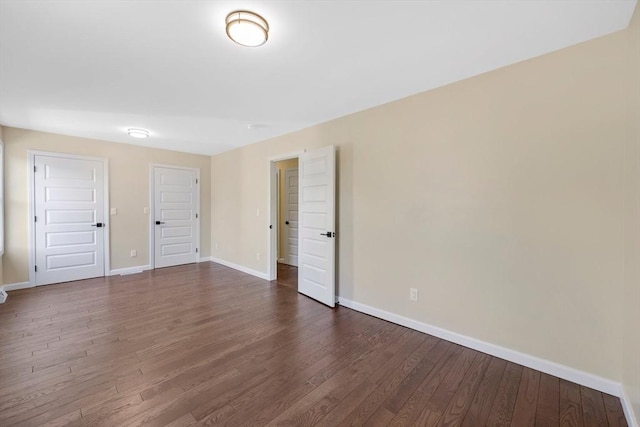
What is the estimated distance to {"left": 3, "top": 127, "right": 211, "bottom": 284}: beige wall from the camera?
399cm

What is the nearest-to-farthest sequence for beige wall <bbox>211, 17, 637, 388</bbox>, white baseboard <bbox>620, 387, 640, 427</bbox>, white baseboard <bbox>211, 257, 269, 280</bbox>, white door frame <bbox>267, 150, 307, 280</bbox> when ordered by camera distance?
white baseboard <bbox>620, 387, 640, 427</bbox> → beige wall <bbox>211, 17, 637, 388</bbox> → white door frame <bbox>267, 150, 307, 280</bbox> → white baseboard <bbox>211, 257, 269, 280</bbox>

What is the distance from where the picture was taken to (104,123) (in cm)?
378

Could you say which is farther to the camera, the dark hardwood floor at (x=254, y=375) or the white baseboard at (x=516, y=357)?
the white baseboard at (x=516, y=357)

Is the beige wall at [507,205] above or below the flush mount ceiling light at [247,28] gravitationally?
below

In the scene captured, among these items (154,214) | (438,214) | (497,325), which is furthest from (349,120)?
(154,214)

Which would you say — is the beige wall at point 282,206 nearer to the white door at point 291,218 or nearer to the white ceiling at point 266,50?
the white door at point 291,218

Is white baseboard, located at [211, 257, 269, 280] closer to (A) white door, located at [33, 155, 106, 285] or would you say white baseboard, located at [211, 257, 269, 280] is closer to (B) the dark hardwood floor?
(B) the dark hardwood floor

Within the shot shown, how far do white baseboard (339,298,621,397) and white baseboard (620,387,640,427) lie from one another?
0.06m

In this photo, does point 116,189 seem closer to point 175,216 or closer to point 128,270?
point 175,216

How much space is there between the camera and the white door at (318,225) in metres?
3.45

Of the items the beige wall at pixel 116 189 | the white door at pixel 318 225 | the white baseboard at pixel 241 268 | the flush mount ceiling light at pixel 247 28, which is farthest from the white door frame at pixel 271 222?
the flush mount ceiling light at pixel 247 28

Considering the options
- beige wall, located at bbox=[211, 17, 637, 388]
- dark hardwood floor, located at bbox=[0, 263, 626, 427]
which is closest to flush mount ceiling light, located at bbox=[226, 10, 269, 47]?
beige wall, located at bbox=[211, 17, 637, 388]

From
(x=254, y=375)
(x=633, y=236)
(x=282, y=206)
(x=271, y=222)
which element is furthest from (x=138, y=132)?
(x=633, y=236)

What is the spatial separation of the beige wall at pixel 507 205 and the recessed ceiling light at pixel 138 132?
10.6ft
